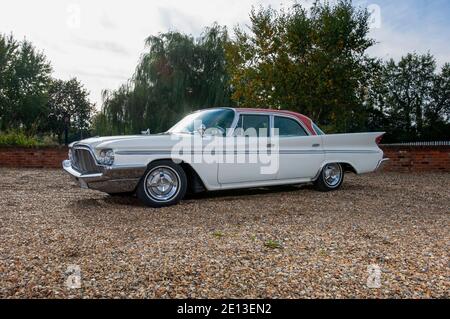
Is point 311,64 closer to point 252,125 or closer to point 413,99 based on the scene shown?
point 252,125

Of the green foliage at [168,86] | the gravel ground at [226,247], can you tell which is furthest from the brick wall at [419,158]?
the green foliage at [168,86]

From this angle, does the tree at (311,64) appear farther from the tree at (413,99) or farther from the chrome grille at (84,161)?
the tree at (413,99)

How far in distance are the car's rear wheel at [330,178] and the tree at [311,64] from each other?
4677 mm

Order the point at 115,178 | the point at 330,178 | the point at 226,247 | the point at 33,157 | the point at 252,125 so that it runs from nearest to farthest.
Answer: the point at 226,247 < the point at 115,178 < the point at 252,125 < the point at 330,178 < the point at 33,157

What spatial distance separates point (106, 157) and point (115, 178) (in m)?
0.30

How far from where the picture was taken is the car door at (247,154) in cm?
554

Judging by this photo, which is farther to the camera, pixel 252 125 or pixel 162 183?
pixel 252 125

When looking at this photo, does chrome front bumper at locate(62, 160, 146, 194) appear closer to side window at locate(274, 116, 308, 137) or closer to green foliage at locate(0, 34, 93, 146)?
side window at locate(274, 116, 308, 137)

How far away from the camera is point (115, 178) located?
4.86 metres

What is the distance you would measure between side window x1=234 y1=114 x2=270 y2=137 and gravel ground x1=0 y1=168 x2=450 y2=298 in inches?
41.3

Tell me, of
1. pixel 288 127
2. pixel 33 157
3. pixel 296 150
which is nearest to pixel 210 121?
pixel 288 127

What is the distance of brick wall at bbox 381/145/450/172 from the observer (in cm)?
995
